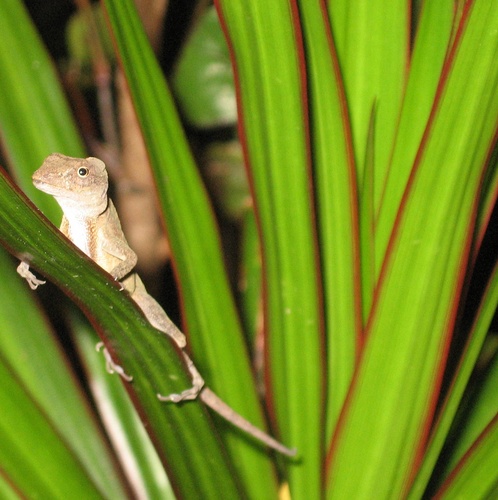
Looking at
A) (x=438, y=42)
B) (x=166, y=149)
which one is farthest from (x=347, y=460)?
(x=438, y=42)

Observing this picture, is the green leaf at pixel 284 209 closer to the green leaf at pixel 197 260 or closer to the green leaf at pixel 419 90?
the green leaf at pixel 197 260

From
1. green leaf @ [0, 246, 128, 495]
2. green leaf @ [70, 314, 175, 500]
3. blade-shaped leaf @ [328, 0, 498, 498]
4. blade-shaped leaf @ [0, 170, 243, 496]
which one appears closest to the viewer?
blade-shaped leaf @ [0, 170, 243, 496]

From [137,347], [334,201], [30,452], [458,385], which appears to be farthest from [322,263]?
[30,452]

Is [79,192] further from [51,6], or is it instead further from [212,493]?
[51,6]

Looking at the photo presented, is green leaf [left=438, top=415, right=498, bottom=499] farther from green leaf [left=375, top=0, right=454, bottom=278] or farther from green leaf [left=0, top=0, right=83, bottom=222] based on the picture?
green leaf [left=0, top=0, right=83, bottom=222]

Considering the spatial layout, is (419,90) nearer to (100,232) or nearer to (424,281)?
(424,281)

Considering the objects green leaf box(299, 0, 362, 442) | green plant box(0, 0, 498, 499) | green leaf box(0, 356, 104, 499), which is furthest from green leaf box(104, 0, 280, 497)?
green leaf box(0, 356, 104, 499)
